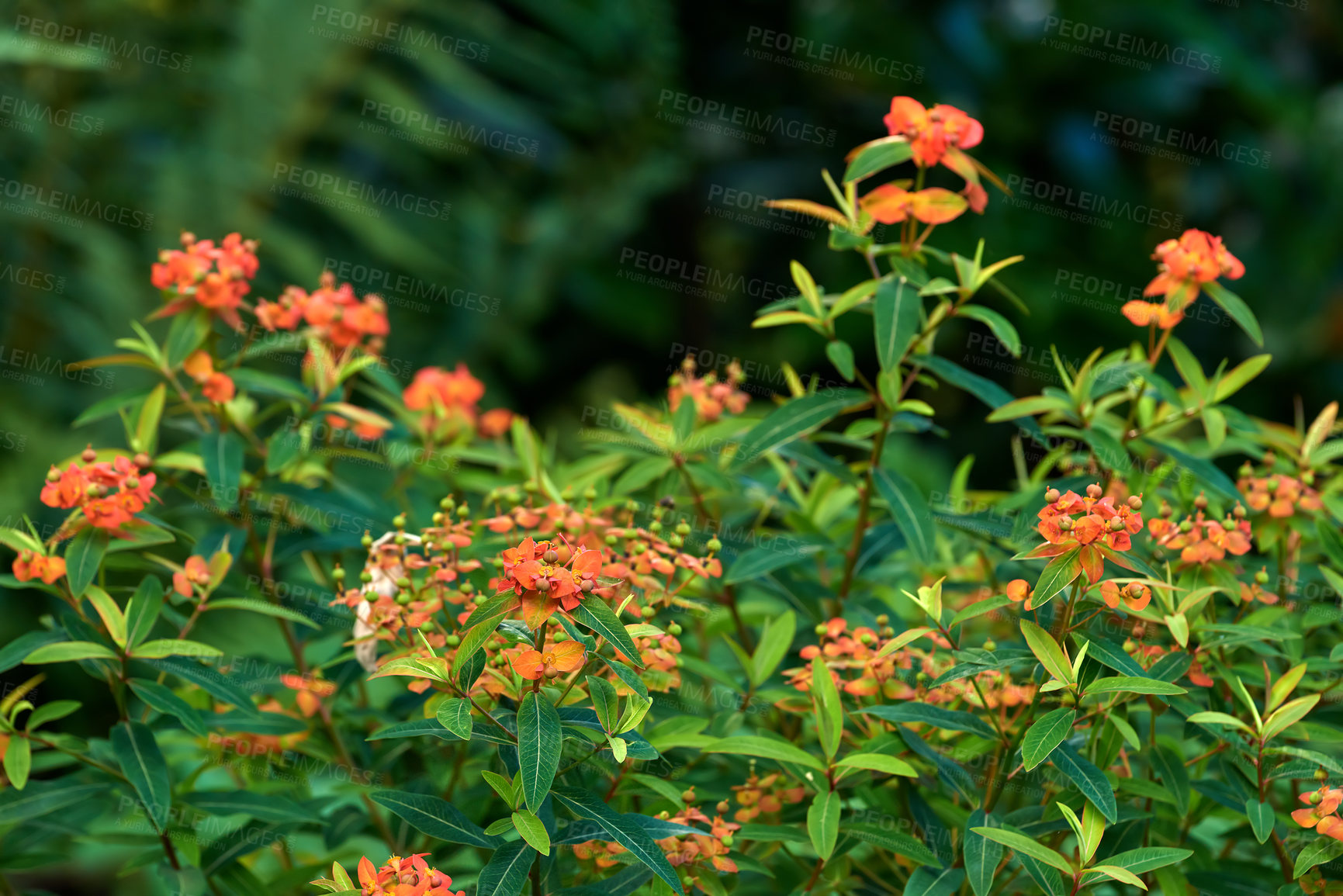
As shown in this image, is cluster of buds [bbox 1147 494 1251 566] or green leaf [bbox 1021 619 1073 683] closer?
green leaf [bbox 1021 619 1073 683]

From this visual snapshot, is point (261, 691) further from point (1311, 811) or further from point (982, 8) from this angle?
point (982, 8)

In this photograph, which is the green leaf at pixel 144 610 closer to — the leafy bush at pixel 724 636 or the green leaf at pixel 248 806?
the leafy bush at pixel 724 636

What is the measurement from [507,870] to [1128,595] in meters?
0.62

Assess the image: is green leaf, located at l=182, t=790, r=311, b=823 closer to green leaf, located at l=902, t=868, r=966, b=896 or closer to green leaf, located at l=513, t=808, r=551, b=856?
green leaf, located at l=513, t=808, r=551, b=856

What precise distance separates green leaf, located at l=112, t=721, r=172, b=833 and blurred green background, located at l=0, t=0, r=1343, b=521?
8.95 ft

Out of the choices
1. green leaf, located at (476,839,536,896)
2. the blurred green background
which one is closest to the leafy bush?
green leaf, located at (476,839,536,896)

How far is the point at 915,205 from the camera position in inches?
53.5

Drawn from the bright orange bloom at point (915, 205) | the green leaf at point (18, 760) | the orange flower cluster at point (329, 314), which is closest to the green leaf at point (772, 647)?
the bright orange bloom at point (915, 205)

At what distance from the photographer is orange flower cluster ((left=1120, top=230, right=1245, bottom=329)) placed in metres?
1.36

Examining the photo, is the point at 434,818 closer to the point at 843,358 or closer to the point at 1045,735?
the point at 1045,735

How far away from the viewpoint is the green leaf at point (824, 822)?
1109 millimetres

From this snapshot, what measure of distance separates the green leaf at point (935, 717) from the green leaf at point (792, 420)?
35cm

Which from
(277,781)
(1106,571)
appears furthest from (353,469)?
(1106,571)

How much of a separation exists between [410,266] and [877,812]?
372 centimetres
